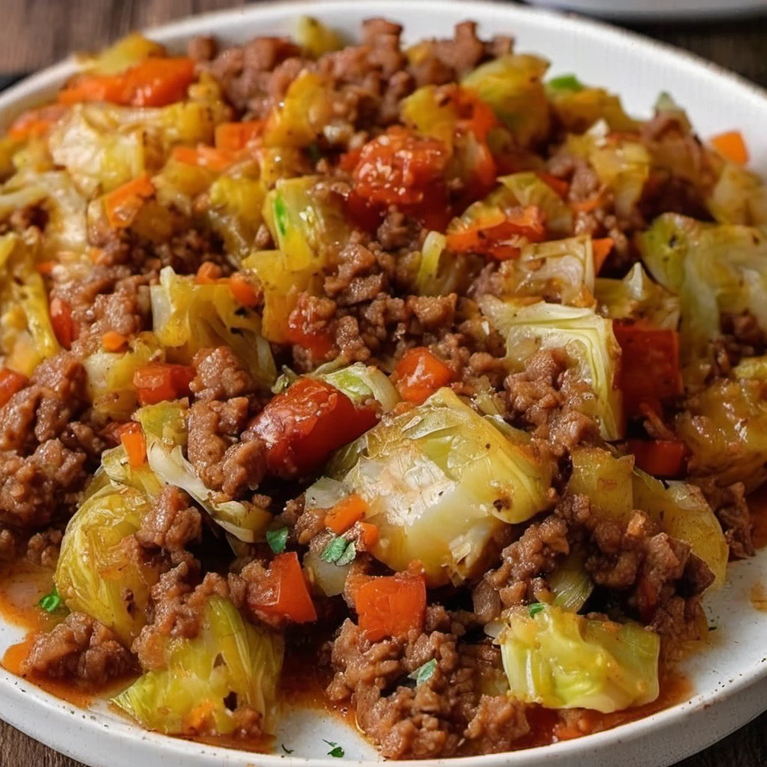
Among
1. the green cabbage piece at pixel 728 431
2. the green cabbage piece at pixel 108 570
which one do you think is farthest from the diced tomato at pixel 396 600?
the green cabbage piece at pixel 728 431

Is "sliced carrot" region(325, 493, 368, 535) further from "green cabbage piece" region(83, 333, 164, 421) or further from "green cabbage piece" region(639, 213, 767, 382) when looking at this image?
"green cabbage piece" region(639, 213, 767, 382)

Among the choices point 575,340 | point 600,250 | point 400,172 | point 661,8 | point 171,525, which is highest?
point 661,8

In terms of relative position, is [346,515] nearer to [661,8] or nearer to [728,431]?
[728,431]

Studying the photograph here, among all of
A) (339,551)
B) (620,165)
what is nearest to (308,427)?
(339,551)

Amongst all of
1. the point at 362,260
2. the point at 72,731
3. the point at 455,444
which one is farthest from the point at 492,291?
the point at 72,731

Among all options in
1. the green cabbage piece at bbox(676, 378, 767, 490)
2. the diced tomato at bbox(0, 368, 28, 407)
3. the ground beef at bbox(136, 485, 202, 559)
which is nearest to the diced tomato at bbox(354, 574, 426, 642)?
the ground beef at bbox(136, 485, 202, 559)

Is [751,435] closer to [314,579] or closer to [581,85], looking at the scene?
[314,579]
